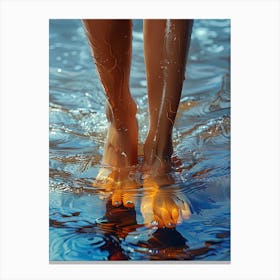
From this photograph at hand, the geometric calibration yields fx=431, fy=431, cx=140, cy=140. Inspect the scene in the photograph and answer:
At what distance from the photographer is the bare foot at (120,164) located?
1.49 m

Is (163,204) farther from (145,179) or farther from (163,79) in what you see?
(163,79)

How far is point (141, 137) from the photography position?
150 cm

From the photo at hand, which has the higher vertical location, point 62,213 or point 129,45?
point 129,45

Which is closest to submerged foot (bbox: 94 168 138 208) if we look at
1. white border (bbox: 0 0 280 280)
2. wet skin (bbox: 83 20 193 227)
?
wet skin (bbox: 83 20 193 227)

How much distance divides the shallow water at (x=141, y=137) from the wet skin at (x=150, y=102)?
1.0 inches

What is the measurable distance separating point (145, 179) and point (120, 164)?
10 centimetres

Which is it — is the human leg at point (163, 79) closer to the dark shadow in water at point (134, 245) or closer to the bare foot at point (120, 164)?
the bare foot at point (120, 164)

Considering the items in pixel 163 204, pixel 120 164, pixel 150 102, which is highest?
pixel 150 102

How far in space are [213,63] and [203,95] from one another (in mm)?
114

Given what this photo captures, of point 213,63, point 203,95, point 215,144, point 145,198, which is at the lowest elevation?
point 145,198
